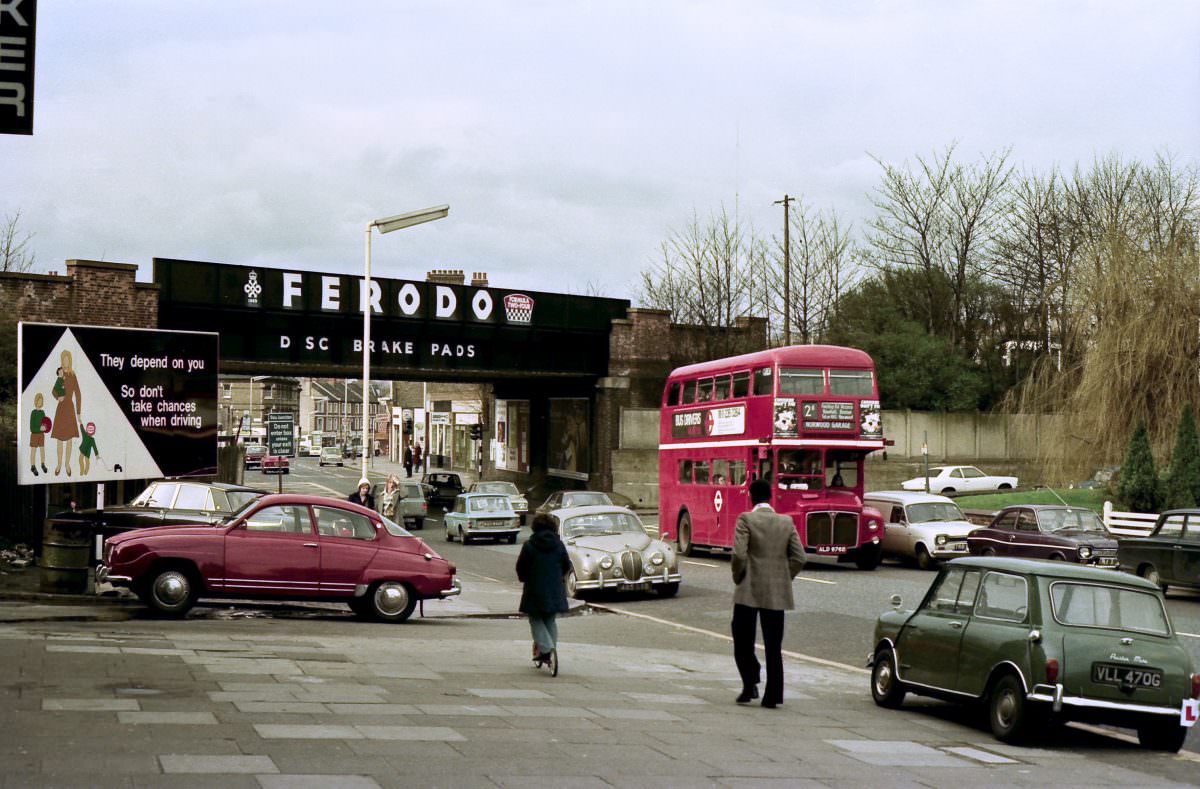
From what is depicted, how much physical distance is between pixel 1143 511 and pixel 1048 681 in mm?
25742

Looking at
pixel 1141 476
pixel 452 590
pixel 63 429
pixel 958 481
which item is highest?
pixel 63 429

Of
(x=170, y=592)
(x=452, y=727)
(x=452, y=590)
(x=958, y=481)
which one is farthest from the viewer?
(x=958, y=481)

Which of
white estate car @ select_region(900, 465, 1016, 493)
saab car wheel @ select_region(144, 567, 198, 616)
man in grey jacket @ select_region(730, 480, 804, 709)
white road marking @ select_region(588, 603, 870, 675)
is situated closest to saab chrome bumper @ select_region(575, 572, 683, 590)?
white road marking @ select_region(588, 603, 870, 675)

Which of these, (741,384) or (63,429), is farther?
(741,384)

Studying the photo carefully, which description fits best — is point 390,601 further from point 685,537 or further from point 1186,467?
point 1186,467

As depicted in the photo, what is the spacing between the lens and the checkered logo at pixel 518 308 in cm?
5231

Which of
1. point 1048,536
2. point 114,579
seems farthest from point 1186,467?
point 114,579

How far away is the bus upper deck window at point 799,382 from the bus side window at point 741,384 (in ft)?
4.50

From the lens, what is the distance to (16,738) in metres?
8.24

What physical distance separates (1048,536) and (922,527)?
458 centimetres

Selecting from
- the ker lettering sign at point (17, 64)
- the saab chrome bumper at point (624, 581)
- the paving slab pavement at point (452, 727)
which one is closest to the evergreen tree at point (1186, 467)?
the saab chrome bumper at point (624, 581)

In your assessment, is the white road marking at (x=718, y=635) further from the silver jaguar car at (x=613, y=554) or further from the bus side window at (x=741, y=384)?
the bus side window at (x=741, y=384)

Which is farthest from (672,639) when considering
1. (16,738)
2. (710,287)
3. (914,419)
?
(710,287)

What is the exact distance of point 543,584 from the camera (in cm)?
1306
